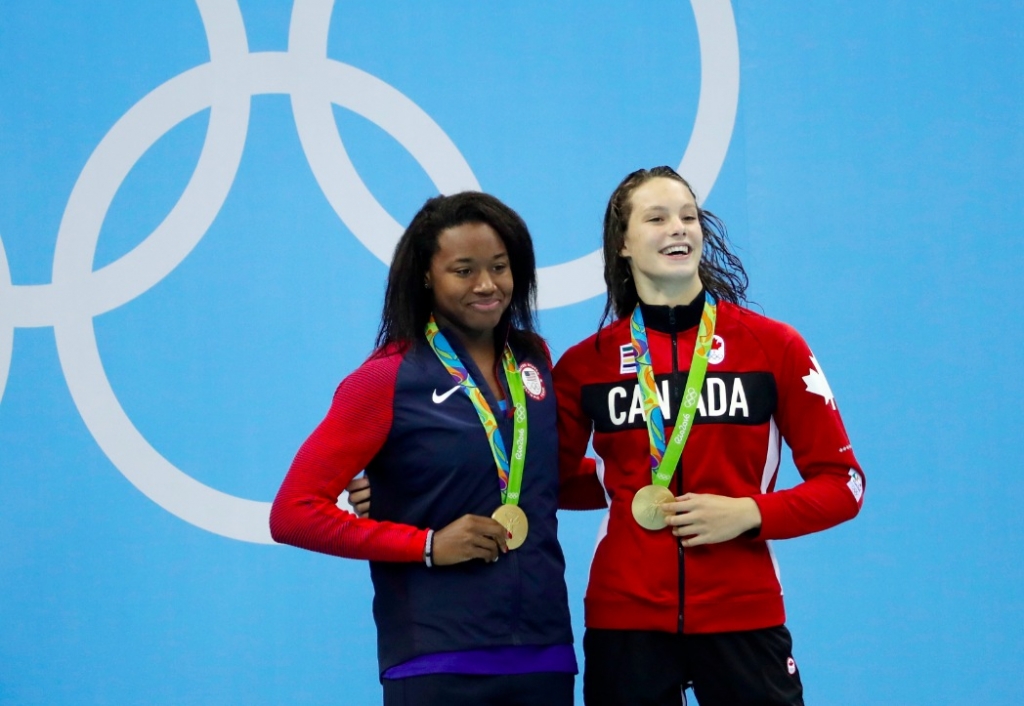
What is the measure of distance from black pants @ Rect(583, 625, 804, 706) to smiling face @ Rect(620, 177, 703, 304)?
71 centimetres

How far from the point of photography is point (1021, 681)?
3627 millimetres

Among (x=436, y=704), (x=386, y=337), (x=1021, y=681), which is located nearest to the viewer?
(x=436, y=704)

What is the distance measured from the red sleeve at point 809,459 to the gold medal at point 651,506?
19 cm

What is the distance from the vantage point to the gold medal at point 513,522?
7.34 ft

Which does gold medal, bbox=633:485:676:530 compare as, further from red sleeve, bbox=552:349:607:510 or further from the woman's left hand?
red sleeve, bbox=552:349:607:510

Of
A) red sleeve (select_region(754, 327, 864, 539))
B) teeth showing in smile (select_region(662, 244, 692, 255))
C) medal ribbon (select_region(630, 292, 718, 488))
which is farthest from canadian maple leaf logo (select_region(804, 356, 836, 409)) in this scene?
teeth showing in smile (select_region(662, 244, 692, 255))

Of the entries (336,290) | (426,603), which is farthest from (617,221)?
(336,290)

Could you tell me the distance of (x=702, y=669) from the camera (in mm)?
2268

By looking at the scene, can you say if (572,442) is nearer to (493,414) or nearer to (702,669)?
(493,414)

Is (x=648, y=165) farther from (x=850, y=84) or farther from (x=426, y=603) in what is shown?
(x=426, y=603)

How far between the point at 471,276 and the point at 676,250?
1.45 ft

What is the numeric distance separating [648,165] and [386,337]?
5.11 ft

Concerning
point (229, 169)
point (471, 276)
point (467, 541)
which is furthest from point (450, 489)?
point (229, 169)

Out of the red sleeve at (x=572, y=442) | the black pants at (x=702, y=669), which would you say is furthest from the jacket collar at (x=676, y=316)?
the black pants at (x=702, y=669)
